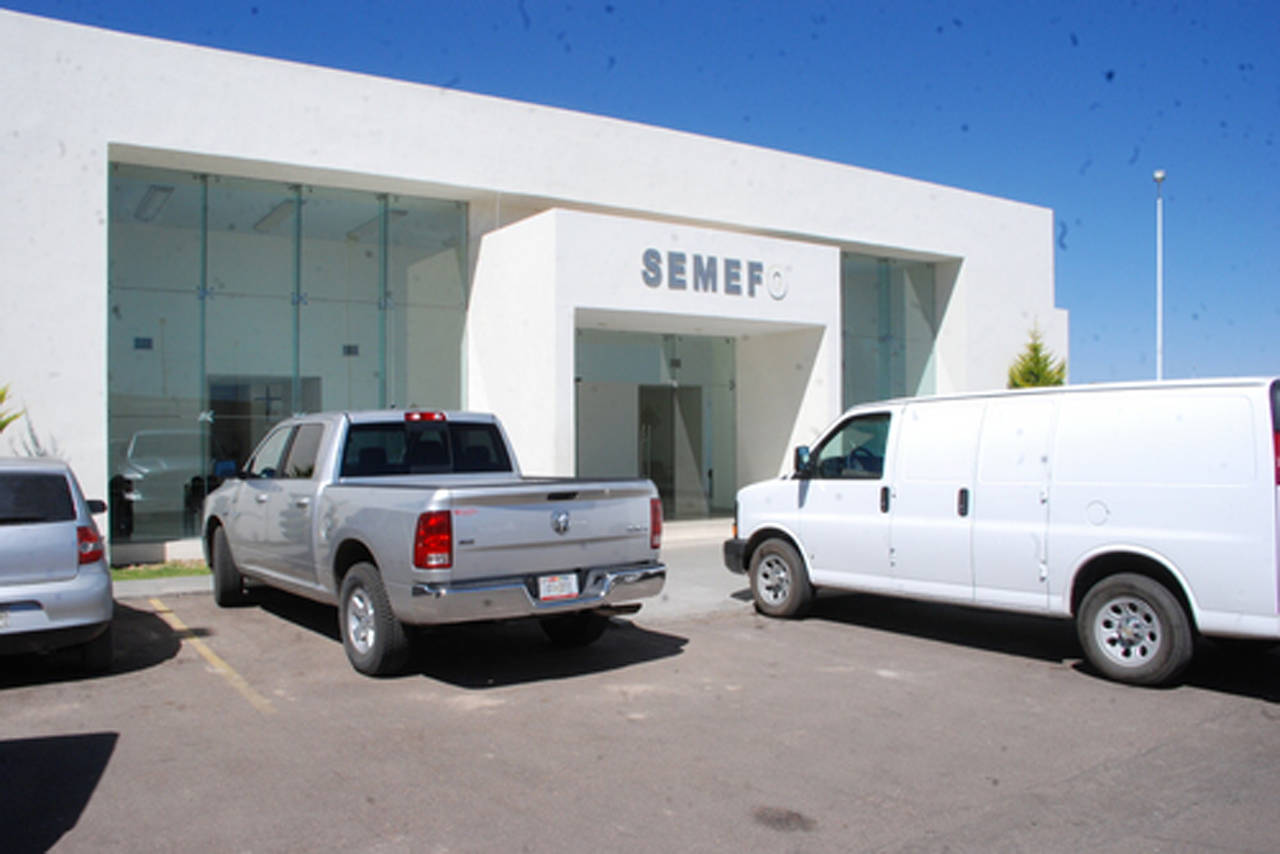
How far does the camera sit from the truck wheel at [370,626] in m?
7.08

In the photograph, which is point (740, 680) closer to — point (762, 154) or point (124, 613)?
point (124, 613)

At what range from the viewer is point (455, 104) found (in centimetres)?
1527

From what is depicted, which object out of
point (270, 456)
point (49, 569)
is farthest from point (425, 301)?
point (49, 569)

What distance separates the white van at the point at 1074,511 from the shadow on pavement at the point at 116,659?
5.53 metres

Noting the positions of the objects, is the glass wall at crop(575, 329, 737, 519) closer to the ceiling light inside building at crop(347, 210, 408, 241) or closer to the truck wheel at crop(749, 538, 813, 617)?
the ceiling light inside building at crop(347, 210, 408, 241)

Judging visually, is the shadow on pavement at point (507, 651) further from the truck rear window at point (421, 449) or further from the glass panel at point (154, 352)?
the glass panel at point (154, 352)

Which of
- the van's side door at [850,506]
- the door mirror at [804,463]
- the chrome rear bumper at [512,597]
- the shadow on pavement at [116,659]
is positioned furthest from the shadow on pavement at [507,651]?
the door mirror at [804,463]

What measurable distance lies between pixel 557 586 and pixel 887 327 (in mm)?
15951

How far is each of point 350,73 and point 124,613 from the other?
322 inches

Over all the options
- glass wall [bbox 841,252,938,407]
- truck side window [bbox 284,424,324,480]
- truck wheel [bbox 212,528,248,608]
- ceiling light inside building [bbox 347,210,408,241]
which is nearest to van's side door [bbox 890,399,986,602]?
truck side window [bbox 284,424,324,480]

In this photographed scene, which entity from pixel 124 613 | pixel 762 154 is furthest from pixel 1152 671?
pixel 762 154

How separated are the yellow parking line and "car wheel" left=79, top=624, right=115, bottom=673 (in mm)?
751

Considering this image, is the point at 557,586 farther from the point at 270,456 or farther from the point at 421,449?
the point at 270,456

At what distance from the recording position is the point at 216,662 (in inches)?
313
